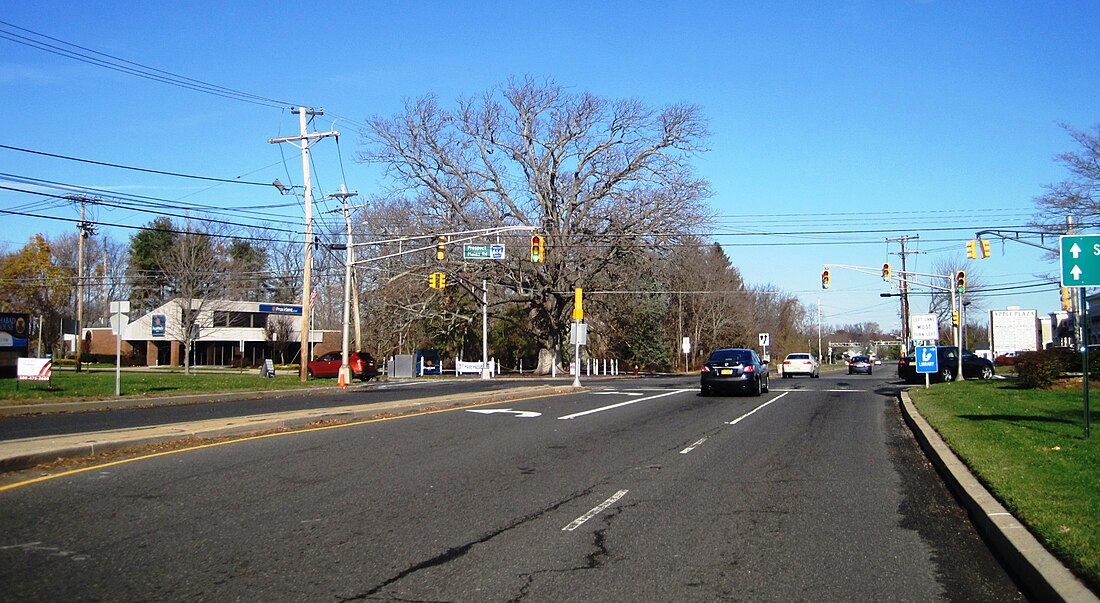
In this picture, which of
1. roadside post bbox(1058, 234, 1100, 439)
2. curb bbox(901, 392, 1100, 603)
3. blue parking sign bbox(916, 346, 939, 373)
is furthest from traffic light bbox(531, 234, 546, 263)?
curb bbox(901, 392, 1100, 603)

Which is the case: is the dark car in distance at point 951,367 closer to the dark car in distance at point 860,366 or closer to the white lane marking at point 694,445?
the dark car in distance at point 860,366

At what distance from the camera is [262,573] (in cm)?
668

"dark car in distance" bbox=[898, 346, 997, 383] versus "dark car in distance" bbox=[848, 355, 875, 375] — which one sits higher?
"dark car in distance" bbox=[898, 346, 997, 383]

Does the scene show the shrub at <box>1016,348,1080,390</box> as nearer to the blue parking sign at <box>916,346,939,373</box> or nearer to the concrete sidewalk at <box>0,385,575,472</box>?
the blue parking sign at <box>916,346,939,373</box>

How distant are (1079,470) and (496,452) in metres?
8.04

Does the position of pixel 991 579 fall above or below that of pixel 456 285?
below

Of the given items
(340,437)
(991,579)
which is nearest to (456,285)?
(340,437)

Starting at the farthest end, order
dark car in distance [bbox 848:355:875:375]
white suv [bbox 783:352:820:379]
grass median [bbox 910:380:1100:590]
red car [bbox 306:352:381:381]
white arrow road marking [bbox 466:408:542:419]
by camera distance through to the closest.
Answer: dark car in distance [bbox 848:355:875:375] < white suv [bbox 783:352:820:379] < red car [bbox 306:352:381:381] < white arrow road marking [bbox 466:408:542:419] < grass median [bbox 910:380:1100:590]

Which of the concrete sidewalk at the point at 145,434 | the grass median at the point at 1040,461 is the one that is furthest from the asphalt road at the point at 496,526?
the concrete sidewalk at the point at 145,434

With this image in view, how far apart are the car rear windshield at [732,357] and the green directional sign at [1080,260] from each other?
16.8 meters

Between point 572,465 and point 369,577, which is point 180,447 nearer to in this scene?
point 572,465

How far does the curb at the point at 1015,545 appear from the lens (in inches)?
229

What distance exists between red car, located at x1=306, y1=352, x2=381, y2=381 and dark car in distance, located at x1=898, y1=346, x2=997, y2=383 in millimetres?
28260

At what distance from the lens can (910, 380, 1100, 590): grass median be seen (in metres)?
7.09
